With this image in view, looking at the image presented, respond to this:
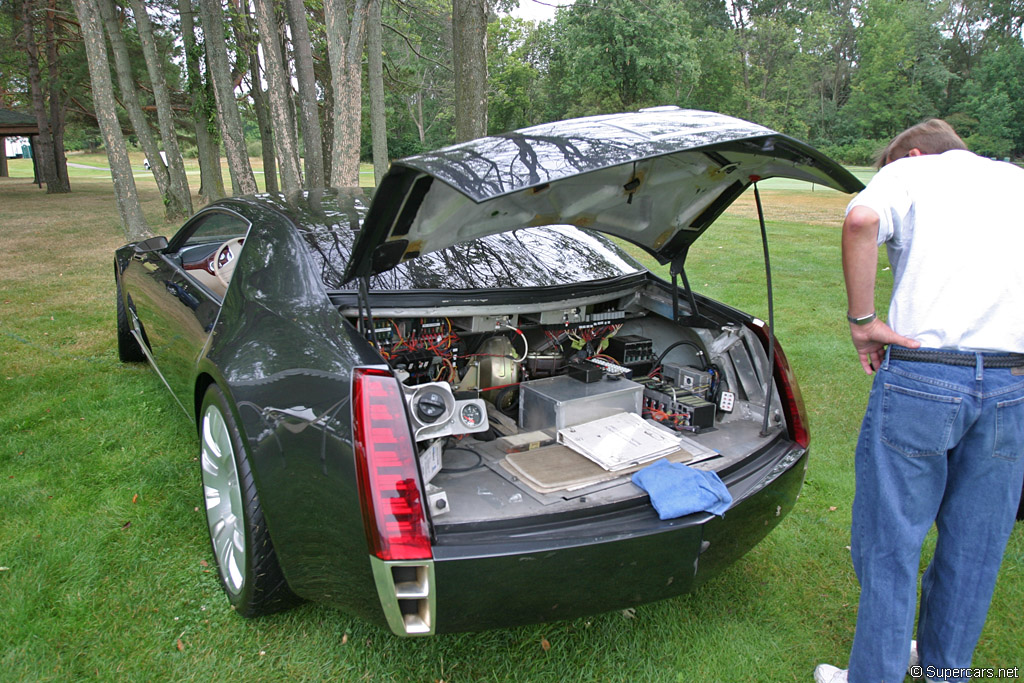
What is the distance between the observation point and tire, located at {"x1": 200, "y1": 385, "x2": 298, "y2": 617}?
2104 millimetres

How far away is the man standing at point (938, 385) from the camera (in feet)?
5.78

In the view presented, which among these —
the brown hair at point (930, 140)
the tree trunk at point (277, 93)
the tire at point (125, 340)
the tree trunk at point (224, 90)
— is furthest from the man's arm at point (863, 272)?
the tree trunk at point (224, 90)

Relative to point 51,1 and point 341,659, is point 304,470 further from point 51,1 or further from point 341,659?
point 51,1

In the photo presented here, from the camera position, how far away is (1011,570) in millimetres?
2707

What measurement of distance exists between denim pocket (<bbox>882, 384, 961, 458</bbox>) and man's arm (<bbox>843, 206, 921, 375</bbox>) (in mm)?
137

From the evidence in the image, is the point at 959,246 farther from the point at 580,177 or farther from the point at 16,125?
the point at 16,125

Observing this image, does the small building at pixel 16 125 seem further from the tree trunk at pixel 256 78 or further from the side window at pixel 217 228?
the side window at pixel 217 228

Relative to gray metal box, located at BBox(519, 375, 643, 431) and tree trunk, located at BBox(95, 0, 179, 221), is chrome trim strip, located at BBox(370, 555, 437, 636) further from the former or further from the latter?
tree trunk, located at BBox(95, 0, 179, 221)

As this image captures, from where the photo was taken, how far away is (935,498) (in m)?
1.89

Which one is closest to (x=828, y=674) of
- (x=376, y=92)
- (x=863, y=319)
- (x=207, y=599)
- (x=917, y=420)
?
(x=917, y=420)

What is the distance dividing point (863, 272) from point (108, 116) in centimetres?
1157

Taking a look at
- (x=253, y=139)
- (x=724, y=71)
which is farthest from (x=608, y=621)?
(x=253, y=139)

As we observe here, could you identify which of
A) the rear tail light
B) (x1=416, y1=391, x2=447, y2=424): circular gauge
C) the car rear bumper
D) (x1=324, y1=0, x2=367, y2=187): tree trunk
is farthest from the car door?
(x1=324, y1=0, x2=367, y2=187): tree trunk

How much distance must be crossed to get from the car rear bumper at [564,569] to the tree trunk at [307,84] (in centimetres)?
1084
